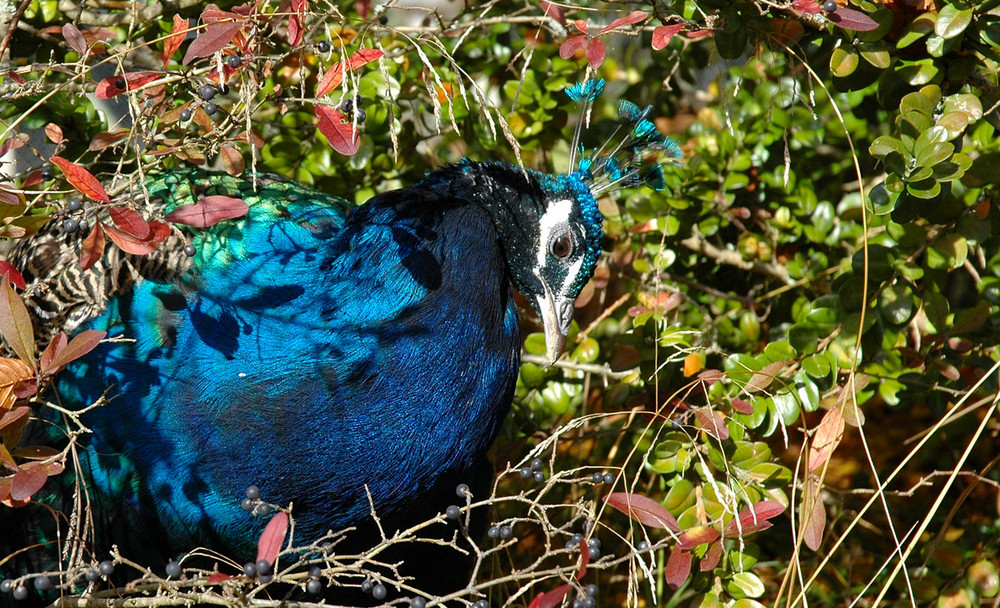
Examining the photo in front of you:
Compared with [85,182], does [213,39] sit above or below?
above

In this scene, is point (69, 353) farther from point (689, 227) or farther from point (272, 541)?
point (689, 227)

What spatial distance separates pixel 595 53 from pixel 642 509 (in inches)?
33.9

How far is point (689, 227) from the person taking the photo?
9.01 feet

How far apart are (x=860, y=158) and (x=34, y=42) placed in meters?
2.04

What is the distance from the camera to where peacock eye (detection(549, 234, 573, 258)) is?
2.14m

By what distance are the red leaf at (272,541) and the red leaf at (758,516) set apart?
78 centimetres

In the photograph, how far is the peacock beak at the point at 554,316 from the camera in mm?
2148

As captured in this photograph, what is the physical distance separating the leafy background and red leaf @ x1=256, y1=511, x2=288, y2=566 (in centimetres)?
7

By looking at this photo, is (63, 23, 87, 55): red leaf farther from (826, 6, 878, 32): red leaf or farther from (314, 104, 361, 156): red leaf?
(826, 6, 878, 32): red leaf

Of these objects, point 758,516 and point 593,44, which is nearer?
point 758,516

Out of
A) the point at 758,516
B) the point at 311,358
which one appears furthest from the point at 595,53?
the point at 758,516

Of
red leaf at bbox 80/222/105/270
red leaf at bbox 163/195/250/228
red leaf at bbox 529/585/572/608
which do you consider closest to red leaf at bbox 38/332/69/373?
red leaf at bbox 80/222/105/270

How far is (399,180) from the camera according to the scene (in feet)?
9.55

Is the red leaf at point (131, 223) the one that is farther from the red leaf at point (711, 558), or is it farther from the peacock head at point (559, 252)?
the red leaf at point (711, 558)
